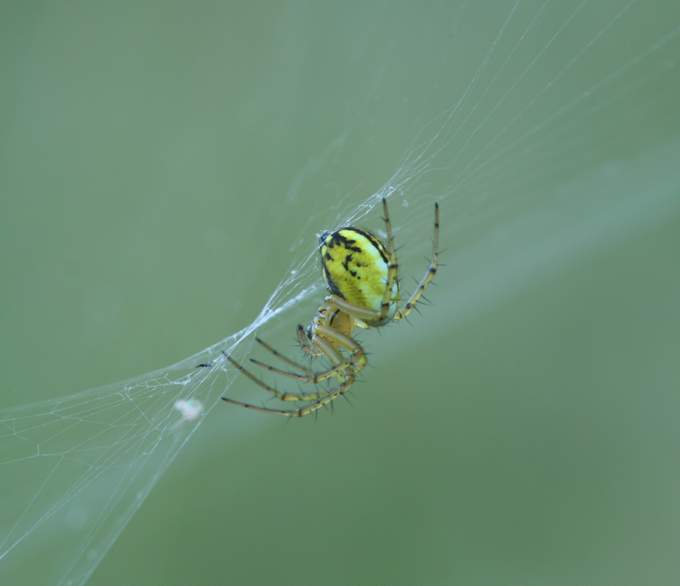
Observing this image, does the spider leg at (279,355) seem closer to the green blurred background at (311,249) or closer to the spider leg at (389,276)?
the spider leg at (389,276)

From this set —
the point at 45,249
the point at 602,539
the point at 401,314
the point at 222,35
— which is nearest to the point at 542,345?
the point at 602,539

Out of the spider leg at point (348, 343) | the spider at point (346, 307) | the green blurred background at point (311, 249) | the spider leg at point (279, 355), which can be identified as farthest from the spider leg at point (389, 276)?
the green blurred background at point (311, 249)

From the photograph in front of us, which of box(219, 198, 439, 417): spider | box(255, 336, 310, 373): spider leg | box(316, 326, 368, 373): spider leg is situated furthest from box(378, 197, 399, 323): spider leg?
box(255, 336, 310, 373): spider leg

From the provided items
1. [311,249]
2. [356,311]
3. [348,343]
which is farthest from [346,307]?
[311,249]

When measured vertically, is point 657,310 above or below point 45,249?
below

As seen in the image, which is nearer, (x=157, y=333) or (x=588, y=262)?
(x=157, y=333)

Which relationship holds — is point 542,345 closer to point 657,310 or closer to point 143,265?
point 657,310

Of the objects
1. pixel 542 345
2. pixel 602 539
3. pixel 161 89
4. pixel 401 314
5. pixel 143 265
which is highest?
pixel 161 89

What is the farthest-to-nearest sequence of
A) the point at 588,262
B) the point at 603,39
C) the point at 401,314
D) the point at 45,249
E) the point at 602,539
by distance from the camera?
the point at 588,262, the point at 603,39, the point at 602,539, the point at 45,249, the point at 401,314
